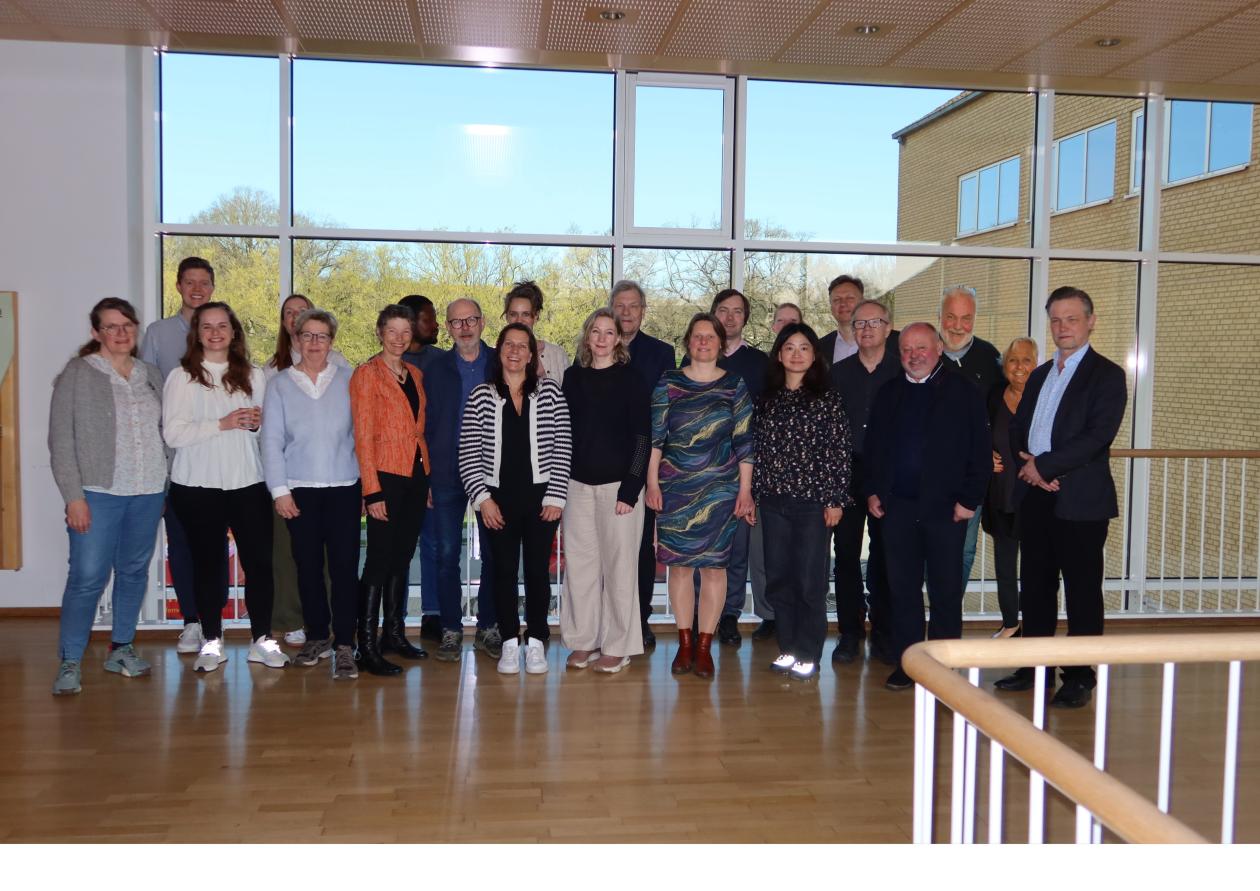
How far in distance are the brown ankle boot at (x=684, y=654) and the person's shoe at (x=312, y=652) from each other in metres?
1.66

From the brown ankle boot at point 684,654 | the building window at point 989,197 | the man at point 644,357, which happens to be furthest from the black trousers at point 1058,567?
the building window at point 989,197

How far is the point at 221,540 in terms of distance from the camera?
488 cm

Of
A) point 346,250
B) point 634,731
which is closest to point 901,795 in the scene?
point 634,731

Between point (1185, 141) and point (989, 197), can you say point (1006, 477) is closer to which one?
point (989, 197)

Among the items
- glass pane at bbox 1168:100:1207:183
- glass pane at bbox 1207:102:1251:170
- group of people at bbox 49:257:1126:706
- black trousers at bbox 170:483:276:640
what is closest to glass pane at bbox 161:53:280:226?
group of people at bbox 49:257:1126:706

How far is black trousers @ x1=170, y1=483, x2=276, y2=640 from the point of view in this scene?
4.78m

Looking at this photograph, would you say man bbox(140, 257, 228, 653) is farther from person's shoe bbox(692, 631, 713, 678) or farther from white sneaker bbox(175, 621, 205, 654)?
person's shoe bbox(692, 631, 713, 678)

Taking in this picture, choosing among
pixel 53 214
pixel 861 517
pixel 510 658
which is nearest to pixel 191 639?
pixel 510 658

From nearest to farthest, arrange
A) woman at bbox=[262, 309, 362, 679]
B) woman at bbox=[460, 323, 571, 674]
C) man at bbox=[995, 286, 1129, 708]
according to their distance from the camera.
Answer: man at bbox=[995, 286, 1129, 708] < woman at bbox=[262, 309, 362, 679] < woman at bbox=[460, 323, 571, 674]

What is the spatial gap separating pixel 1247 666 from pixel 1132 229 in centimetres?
312

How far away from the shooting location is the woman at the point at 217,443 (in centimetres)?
474

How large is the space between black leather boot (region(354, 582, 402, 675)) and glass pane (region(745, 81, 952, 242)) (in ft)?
11.4

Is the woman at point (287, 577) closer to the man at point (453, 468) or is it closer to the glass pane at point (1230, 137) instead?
the man at point (453, 468)
